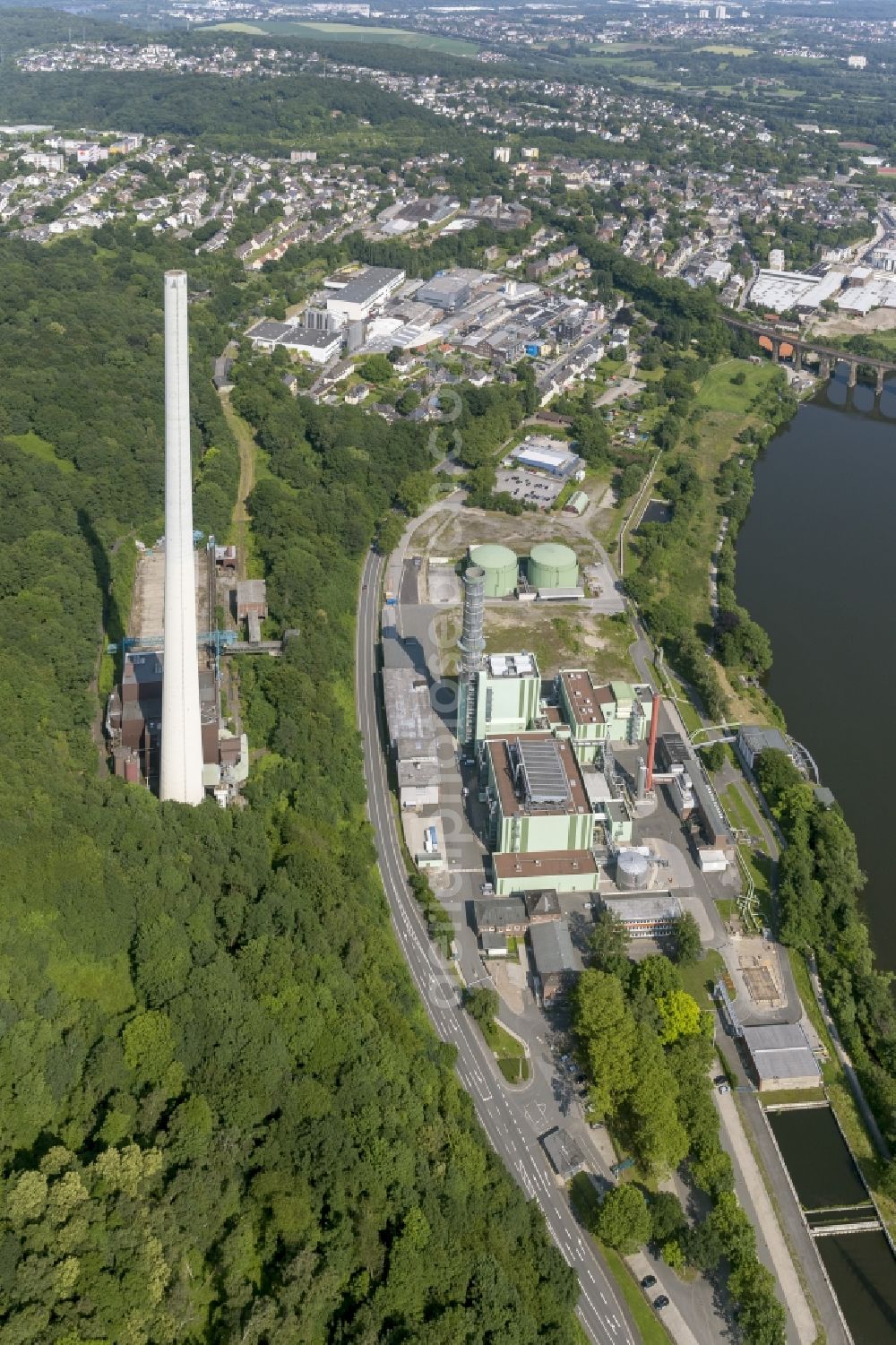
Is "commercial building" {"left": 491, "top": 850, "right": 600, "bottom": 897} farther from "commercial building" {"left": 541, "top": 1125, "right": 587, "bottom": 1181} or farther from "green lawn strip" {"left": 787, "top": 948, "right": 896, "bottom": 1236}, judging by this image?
"commercial building" {"left": 541, "top": 1125, "right": 587, "bottom": 1181}

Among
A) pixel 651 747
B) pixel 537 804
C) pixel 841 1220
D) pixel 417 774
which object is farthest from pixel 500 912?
pixel 841 1220

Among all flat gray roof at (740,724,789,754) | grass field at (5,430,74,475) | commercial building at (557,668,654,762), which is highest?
grass field at (5,430,74,475)

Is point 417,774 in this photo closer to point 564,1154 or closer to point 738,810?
point 738,810

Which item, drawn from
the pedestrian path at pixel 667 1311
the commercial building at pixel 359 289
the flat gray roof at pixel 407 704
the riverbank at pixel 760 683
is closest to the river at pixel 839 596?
the riverbank at pixel 760 683

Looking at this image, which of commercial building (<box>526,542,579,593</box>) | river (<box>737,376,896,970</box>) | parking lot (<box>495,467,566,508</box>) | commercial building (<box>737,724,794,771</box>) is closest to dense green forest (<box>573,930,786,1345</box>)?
river (<box>737,376,896,970</box>)

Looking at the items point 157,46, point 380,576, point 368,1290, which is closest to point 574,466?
point 380,576

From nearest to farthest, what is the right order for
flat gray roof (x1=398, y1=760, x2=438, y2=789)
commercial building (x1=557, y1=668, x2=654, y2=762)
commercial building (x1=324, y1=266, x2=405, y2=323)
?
flat gray roof (x1=398, y1=760, x2=438, y2=789) → commercial building (x1=557, y1=668, x2=654, y2=762) → commercial building (x1=324, y1=266, x2=405, y2=323)
